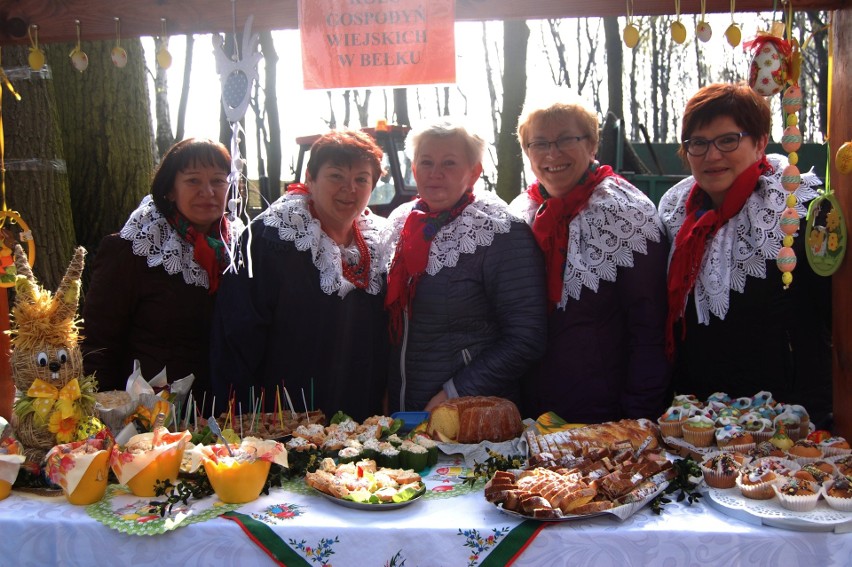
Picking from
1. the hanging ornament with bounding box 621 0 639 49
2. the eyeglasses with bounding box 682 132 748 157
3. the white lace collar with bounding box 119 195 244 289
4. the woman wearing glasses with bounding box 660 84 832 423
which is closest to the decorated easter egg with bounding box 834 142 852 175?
the woman wearing glasses with bounding box 660 84 832 423

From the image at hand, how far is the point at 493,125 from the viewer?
19234mm

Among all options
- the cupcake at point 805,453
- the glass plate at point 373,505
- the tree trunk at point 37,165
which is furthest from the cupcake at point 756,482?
the tree trunk at point 37,165

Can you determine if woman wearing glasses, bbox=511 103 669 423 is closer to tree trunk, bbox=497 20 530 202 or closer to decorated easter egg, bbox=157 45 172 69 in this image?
decorated easter egg, bbox=157 45 172 69

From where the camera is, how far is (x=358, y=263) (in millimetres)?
2828

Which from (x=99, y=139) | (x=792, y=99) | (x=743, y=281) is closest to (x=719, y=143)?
(x=792, y=99)

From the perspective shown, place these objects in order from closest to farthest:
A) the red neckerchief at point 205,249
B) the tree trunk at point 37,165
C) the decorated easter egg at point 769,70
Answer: the decorated easter egg at point 769,70 < the red neckerchief at point 205,249 < the tree trunk at point 37,165

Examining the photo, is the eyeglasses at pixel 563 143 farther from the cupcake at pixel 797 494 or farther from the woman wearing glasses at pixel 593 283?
the cupcake at pixel 797 494

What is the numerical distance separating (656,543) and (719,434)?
539mm

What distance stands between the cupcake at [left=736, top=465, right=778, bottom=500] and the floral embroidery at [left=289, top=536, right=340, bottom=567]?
38.9 inches

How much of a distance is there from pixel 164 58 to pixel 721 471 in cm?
202

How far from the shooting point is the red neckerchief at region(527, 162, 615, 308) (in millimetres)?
2555

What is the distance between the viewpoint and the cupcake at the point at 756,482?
5.94ft

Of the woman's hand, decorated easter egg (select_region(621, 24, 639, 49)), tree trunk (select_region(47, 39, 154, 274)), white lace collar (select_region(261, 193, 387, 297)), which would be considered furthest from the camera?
tree trunk (select_region(47, 39, 154, 274))

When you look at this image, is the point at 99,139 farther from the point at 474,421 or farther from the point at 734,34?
the point at 734,34
